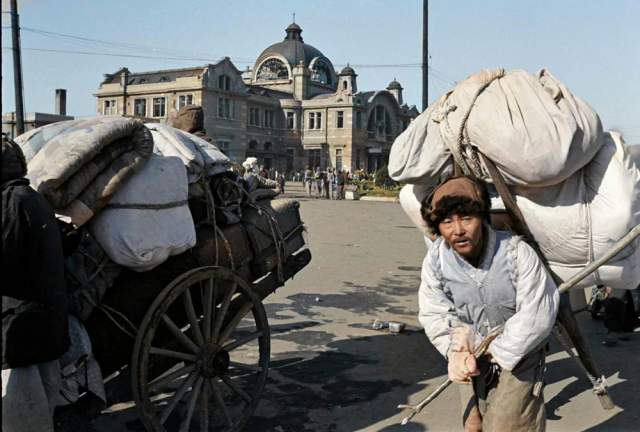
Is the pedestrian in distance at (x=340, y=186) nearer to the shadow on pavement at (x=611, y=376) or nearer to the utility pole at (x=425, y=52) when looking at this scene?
the utility pole at (x=425, y=52)

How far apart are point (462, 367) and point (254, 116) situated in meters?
62.3

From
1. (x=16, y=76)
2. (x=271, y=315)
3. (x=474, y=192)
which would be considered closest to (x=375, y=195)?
(x=16, y=76)

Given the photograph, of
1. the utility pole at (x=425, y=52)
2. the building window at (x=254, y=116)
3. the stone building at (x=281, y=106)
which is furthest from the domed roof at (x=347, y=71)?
the utility pole at (x=425, y=52)

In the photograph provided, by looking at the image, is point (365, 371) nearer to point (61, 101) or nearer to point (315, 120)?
point (61, 101)

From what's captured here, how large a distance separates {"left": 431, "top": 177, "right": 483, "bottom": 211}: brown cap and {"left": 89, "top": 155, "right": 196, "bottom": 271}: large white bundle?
143 cm

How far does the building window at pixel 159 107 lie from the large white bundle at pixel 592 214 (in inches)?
2254

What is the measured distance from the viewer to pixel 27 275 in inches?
104

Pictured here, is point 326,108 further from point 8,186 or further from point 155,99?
point 8,186

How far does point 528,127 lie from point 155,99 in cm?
5832

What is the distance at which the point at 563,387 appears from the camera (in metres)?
4.89

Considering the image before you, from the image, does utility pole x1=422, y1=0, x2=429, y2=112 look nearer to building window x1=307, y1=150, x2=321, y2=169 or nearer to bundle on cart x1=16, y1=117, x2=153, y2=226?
bundle on cart x1=16, y1=117, x2=153, y2=226

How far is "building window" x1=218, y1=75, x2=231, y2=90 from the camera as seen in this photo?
5809 cm

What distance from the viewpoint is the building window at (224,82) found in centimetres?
5809

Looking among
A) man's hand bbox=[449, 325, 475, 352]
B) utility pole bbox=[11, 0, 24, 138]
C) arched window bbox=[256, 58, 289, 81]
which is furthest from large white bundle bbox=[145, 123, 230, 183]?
arched window bbox=[256, 58, 289, 81]
